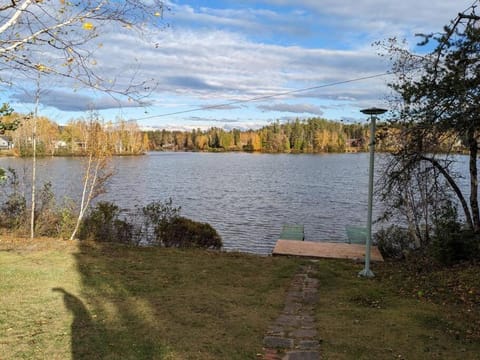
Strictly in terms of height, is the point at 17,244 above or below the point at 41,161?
below

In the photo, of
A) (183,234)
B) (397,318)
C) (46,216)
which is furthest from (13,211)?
(397,318)

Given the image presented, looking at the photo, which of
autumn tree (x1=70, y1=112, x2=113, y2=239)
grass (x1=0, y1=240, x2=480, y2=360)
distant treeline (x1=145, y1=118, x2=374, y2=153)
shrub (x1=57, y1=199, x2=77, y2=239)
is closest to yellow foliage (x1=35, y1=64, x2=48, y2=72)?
grass (x1=0, y1=240, x2=480, y2=360)

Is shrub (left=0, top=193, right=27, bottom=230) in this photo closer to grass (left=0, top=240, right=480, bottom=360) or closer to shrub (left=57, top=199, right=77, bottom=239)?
shrub (left=57, top=199, right=77, bottom=239)

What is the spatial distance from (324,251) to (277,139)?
351 ft

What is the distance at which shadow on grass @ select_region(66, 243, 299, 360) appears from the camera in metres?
4.02

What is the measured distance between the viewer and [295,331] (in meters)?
4.57

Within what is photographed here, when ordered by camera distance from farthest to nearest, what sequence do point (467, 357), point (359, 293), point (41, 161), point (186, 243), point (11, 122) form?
point (41, 161) → point (186, 243) → point (11, 122) → point (359, 293) → point (467, 357)

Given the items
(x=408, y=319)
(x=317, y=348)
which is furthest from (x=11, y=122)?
(x=408, y=319)

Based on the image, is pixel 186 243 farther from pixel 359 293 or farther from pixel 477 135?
pixel 477 135

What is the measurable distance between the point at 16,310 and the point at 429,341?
182 inches

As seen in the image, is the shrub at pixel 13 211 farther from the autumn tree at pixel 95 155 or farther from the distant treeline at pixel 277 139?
the distant treeline at pixel 277 139

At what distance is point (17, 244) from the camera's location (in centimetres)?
922

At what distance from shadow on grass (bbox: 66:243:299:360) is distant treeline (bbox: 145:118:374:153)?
8500 centimetres

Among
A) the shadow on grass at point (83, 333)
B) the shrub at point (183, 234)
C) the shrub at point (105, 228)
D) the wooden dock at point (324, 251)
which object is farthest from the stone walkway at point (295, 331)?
the shrub at point (105, 228)
